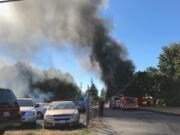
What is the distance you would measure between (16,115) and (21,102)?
943cm

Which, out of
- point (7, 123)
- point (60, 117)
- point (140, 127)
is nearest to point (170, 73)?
point (140, 127)

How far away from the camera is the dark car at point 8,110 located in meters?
13.5

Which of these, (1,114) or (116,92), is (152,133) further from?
(116,92)

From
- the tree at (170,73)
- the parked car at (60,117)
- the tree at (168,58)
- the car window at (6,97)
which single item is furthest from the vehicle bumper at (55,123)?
the tree at (168,58)

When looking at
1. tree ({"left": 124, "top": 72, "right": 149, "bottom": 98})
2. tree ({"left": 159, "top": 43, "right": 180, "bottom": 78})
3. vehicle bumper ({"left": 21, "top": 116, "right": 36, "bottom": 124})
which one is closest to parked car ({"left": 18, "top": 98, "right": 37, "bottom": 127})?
vehicle bumper ({"left": 21, "top": 116, "right": 36, "bottom": 124})

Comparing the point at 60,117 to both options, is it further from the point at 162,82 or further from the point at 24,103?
the point at 162,82

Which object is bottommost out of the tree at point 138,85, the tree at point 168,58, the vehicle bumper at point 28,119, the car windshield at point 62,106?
the vehicle bumper at point 28,119

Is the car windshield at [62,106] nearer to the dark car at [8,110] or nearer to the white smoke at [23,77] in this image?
the dark car at [8,110]

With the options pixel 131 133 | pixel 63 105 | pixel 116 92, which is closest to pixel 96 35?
pixel 116 92

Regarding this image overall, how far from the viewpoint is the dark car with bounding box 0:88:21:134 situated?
13.5m

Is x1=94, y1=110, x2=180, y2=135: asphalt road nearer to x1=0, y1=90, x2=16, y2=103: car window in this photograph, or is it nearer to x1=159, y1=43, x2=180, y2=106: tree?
x1=0, y1=90, x2=16, y2=103: car window

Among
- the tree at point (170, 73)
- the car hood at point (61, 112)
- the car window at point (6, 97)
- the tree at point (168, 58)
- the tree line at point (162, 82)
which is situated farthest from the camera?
the tree at point (168, 58)

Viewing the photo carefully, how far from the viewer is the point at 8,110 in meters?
13.9

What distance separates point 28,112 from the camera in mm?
22328
